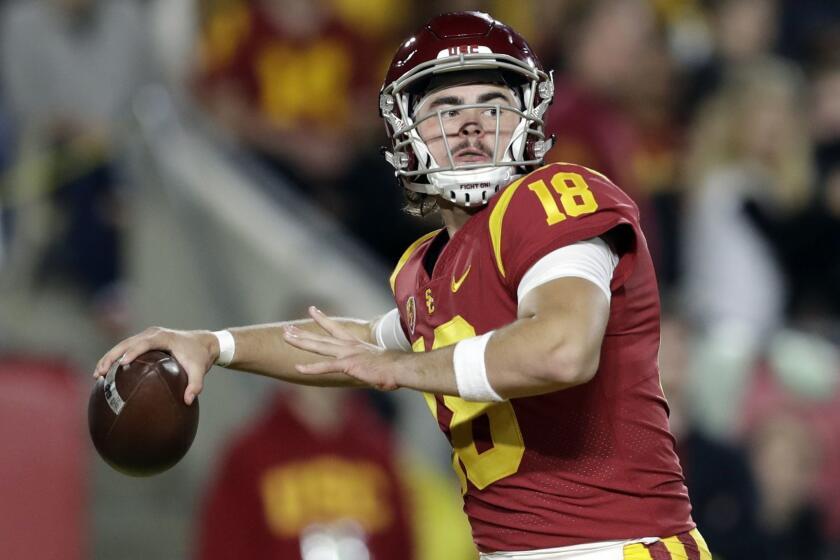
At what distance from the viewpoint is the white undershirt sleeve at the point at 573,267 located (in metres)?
2.72

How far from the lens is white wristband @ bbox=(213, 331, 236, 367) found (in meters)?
3.37

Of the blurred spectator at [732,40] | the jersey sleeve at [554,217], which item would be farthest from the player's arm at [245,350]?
the blurred spectator at [732,40]

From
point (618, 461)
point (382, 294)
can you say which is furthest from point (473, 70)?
point (382, 294)

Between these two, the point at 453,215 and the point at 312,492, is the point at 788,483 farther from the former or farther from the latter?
the point at 453,215

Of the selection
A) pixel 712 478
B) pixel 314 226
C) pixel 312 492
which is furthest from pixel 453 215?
pixel 314 226

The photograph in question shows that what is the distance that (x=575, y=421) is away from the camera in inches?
116

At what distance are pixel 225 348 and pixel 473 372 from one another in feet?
2.81

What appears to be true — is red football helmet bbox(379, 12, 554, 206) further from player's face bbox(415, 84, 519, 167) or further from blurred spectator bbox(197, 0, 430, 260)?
blurred spectator bbox(197, 0, 430, 260)

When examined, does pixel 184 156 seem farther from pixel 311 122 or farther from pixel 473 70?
pixel 473 70

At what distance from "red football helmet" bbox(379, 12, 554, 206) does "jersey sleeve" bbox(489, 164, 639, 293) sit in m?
0.15

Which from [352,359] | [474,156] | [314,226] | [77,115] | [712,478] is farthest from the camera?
[77,115]

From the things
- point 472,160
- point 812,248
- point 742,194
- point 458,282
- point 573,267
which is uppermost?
point 742,194

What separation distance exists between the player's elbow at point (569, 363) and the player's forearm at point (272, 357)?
0.89 m

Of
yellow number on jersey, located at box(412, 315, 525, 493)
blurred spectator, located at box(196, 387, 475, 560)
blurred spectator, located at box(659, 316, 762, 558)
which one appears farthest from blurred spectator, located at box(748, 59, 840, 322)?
yellow number on jersey, located at box(412, 315, 525, 493)
